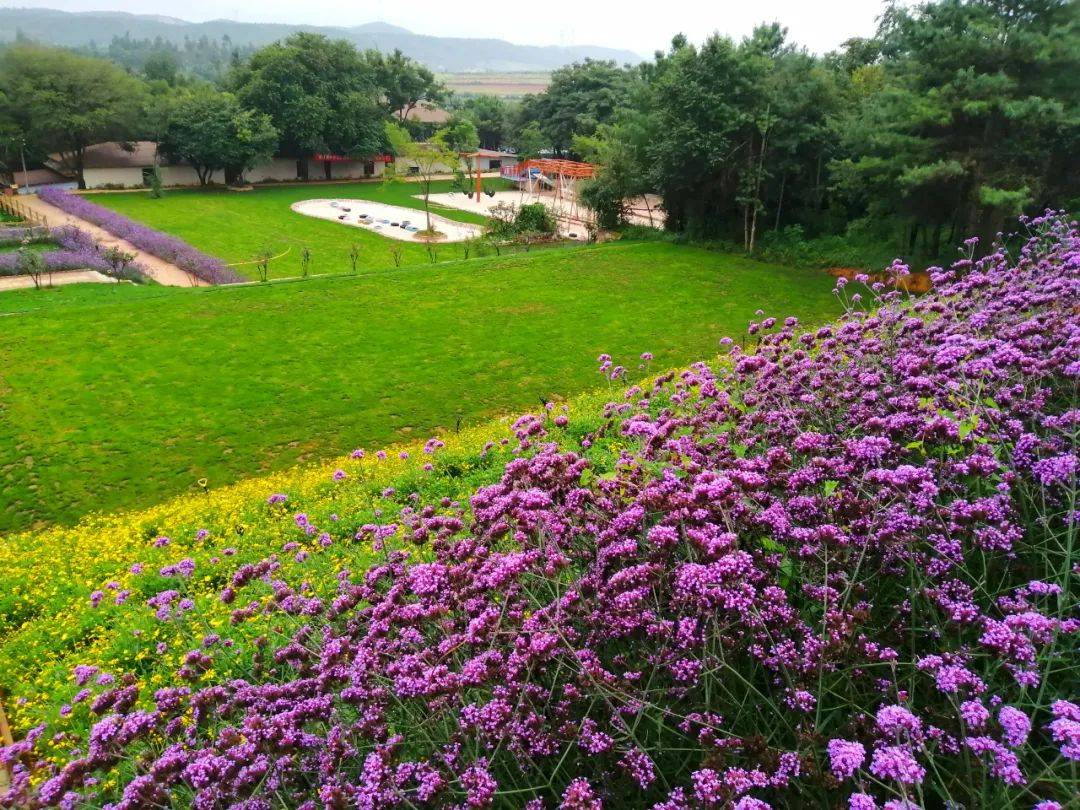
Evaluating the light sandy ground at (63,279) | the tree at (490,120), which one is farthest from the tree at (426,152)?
the tree at (490,120)

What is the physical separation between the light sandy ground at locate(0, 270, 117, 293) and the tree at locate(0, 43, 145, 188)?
1023 inches

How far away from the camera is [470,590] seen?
8.54 feet

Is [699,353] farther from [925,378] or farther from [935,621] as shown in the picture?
[935,621]

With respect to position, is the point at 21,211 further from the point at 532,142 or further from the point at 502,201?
the point at 532,142

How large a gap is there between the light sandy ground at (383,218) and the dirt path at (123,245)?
35.6 ft

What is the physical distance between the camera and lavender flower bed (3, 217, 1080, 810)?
1.89 meters

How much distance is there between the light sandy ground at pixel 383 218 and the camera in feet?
112

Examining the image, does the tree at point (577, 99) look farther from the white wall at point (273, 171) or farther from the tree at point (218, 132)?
the tree at point (218, 132)

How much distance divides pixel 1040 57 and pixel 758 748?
60.7 ft

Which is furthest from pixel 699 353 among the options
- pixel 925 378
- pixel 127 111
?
pixel 127 111

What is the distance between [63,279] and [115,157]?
32.6 metres

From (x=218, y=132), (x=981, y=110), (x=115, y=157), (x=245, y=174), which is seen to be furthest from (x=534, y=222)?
(x=115, y=157)

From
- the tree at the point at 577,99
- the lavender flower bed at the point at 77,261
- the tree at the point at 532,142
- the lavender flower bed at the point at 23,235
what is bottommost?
the lavender flower bed at the point at 77,261

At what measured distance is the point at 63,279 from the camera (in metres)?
22.0
